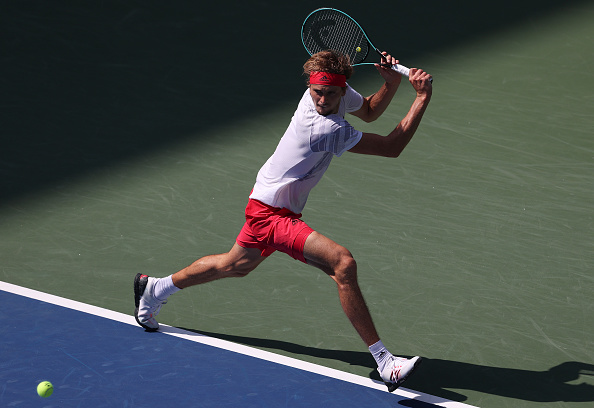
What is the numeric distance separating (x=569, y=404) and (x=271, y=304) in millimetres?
2032

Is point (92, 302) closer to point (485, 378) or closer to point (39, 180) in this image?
point (39, 180)

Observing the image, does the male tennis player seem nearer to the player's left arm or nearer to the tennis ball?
the player's left arm

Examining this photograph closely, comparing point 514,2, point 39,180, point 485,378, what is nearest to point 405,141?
point 485,378

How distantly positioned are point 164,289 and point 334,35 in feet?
6.61

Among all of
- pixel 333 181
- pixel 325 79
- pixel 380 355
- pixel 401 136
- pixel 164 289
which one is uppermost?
pixel 325 79

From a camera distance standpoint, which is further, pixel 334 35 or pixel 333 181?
pixel 333 181

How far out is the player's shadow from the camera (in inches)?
216

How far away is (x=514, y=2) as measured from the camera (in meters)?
11.3

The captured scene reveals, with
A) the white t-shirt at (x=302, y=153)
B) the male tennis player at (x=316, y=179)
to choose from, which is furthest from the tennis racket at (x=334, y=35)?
the white t-shirt at (x=302, y=153)

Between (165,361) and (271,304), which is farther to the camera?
(271,304)

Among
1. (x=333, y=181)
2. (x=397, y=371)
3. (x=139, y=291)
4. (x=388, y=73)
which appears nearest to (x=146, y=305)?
(x=139, y=291)

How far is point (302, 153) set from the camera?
562cm

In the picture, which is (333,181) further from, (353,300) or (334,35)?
(353,300)

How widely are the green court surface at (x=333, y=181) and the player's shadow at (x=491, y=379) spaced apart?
0.01 m
